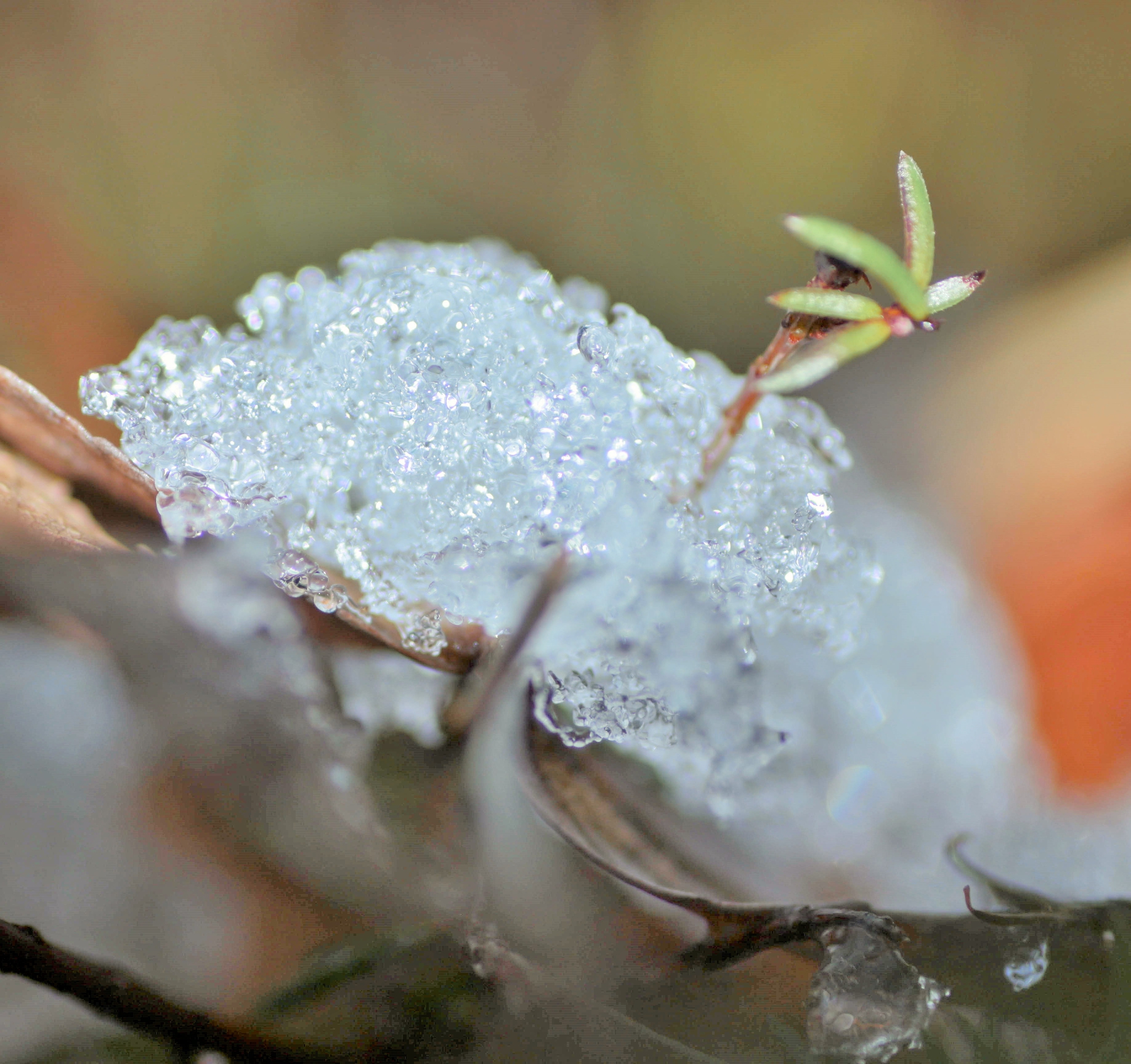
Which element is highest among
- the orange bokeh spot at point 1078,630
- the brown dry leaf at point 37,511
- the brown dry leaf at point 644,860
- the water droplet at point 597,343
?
the water droplet at point 597,343

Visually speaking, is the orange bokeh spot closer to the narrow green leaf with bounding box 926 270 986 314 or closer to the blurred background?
the blurred background

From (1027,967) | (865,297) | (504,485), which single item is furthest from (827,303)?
(1027,967)

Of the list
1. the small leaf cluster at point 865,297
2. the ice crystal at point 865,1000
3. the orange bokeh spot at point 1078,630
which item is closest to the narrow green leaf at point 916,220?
the small leaf cluster at point 865,297

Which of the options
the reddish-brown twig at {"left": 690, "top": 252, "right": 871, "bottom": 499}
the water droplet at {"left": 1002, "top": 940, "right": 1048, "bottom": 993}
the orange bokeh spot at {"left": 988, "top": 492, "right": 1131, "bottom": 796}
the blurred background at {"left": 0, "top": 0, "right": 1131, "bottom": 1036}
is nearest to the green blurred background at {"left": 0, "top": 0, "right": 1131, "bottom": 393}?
the blurred background at {"left": 0, "top": 0, "right": 1131, "bottom": 1036}

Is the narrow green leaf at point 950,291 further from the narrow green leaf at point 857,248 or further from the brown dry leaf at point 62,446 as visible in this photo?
the brown dry leaf at point 62,446

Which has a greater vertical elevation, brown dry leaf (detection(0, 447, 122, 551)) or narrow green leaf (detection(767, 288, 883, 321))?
narrow green leaf (detection(767, 288, 883, 321))

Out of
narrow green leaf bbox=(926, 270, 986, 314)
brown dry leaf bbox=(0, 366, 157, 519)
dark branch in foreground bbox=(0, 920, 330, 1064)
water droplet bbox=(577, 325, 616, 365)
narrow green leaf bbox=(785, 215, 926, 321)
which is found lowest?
dark branch in foreground bbox=(0, 920, 330, 1064)

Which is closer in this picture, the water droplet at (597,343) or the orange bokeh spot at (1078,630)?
the water droplet at (597,343)

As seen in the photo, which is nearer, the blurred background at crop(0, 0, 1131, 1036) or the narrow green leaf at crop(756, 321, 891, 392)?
the narrow green leaf at crop(756, 321, 891, 392)
